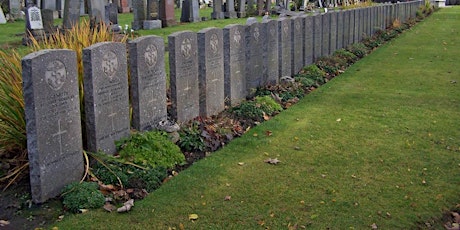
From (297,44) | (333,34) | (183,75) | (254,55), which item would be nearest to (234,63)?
(254,55)

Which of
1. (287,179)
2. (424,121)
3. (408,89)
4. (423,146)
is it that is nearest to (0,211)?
(287,179)

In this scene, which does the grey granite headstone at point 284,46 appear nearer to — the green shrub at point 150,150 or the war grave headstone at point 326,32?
the war grave headstone at point 326,32

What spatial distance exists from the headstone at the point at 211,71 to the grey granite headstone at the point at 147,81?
100 cm

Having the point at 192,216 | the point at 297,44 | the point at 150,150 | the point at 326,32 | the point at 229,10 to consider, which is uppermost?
the point at 229,10

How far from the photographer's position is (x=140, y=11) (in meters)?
21.7

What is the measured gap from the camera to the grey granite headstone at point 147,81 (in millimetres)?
6664

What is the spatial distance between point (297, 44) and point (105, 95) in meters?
6.53

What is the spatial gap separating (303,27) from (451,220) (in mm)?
7773

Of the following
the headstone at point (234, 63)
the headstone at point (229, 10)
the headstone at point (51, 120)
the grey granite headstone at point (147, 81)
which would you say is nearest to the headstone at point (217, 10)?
the headstone at point (229, 10)

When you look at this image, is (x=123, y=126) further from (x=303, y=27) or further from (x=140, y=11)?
A: (x=140, y=11)

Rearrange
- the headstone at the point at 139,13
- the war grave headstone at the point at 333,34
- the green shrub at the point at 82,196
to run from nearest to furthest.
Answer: the green shrub at the point at 82,196
the war grave headstone at the point at 333,34
the headstone at the point at 139,13

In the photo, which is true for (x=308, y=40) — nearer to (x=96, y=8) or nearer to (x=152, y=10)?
(x=96, y=8)

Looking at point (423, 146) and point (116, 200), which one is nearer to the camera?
point (116, 200)

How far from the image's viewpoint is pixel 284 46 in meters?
11.2
